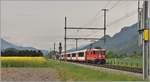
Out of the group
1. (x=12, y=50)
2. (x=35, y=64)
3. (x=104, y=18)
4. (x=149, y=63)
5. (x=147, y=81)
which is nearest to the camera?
(x=147, y=81)

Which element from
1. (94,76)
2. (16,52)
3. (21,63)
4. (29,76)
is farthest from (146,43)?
(16,52)

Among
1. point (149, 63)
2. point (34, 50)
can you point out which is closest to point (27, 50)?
point (34, 50)

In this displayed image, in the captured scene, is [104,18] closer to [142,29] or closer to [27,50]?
[27,50]

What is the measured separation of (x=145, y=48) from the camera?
2302cm

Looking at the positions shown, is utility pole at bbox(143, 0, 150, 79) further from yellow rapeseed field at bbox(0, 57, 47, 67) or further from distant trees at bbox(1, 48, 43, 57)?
distant trees at bbox(1, 48, 43, 57)

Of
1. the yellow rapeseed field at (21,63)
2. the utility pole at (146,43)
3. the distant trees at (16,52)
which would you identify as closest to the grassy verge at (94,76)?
the utility pole at (146,43)

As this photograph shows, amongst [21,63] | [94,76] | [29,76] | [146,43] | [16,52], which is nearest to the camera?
[146,43]

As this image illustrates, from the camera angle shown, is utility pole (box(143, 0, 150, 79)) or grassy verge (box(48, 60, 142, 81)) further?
grassy verge (box(48, 60, 142, 81))

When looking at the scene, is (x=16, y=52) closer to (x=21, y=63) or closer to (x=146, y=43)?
(x=21, y=63)

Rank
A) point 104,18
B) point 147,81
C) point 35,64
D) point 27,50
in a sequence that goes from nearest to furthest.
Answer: point 147,81, point 35,64, point 104,18, point 27,50

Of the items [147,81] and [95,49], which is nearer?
[147,81]

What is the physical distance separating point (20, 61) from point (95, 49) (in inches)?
535

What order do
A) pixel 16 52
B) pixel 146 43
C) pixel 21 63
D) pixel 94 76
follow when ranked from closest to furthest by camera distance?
pixel 146 43 → pixel 94 76 → pixel 21 63 → pixel 16 52

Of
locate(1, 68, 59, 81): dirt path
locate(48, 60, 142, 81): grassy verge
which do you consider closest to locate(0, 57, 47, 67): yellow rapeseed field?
locate(1, 68, 59, 81): dirt path
